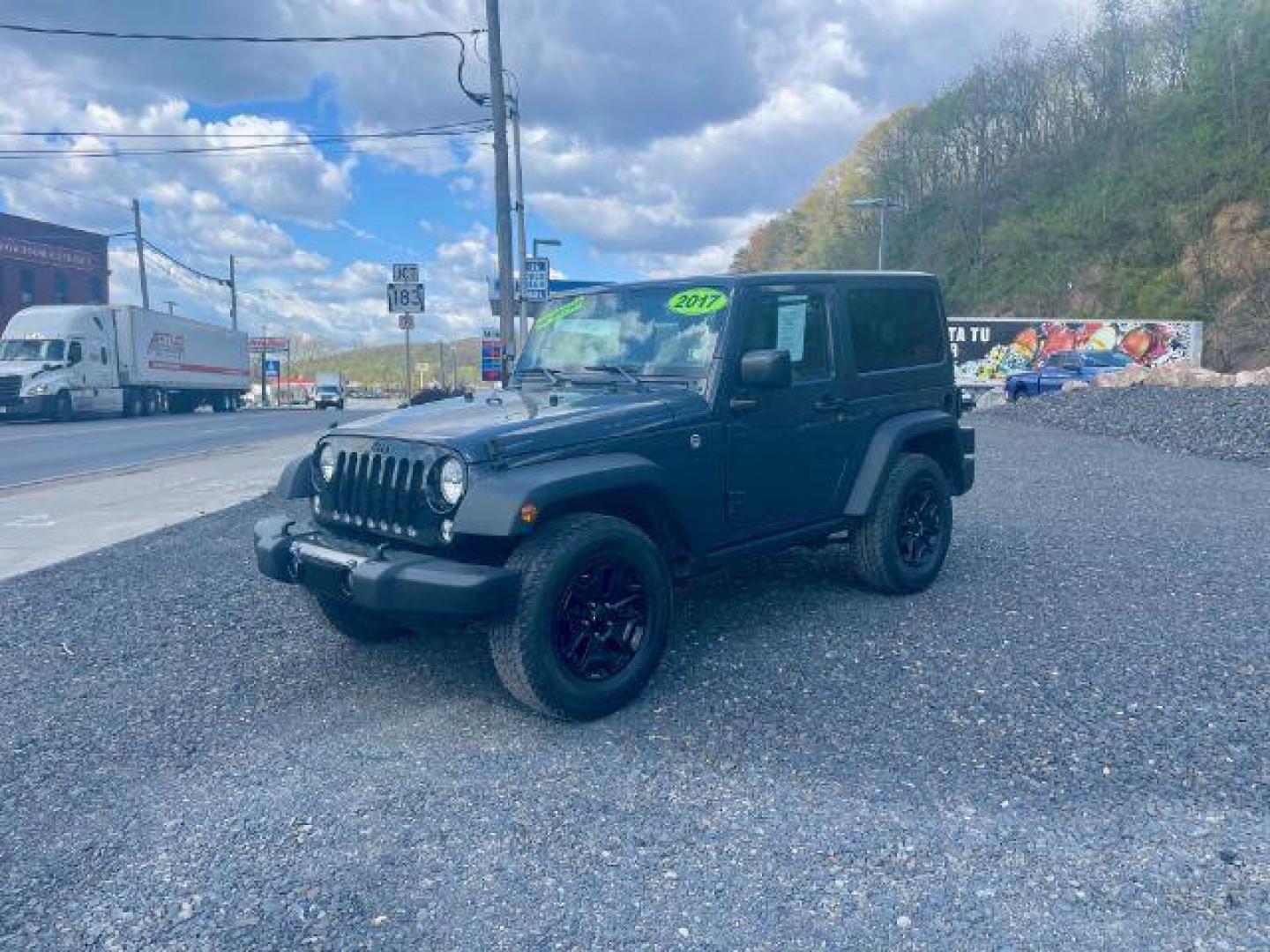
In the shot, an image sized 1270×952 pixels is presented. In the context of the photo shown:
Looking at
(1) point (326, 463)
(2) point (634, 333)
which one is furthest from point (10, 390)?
(2) point (634, 333)

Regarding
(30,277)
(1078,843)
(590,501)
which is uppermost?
(30,277)

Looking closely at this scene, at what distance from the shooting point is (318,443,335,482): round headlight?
4619 mm

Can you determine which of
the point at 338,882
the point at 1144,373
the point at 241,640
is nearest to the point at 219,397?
the point at 1144,373

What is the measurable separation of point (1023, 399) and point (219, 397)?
32.2m

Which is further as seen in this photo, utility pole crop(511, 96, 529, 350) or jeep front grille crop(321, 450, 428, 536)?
utility pole crop(511, 96, 529, 350)

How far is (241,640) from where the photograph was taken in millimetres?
5320

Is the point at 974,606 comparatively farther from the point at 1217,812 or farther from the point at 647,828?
the point at 647,828

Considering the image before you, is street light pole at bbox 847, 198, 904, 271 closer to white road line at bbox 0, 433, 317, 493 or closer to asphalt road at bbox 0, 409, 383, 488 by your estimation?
white road line at bbox 0, 433, 317, 493

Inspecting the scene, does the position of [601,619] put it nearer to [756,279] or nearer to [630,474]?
[630,474]

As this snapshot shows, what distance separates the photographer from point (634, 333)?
17.1 feet

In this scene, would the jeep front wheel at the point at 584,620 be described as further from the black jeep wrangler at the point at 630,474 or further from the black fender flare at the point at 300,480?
the black fender flare at the point at 300,480

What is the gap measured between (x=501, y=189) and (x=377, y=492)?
13.6 meters

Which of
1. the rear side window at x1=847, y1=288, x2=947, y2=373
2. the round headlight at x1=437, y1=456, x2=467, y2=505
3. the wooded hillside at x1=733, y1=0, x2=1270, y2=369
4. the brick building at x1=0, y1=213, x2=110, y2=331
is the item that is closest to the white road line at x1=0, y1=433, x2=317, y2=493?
the rear side window at x1=847, y1=288, x2=947, y2=373

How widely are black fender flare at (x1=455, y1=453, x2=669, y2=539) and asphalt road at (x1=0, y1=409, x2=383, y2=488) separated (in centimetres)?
1099
